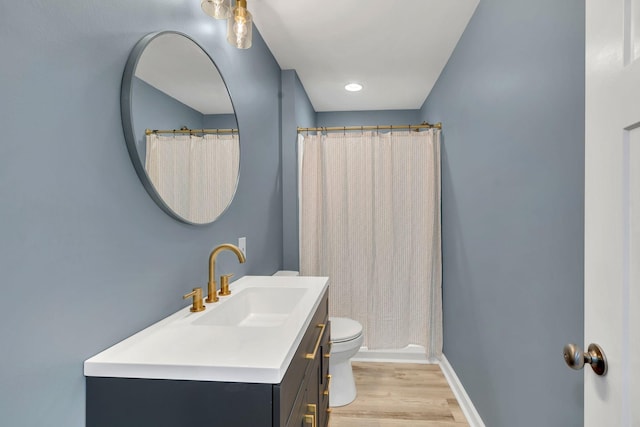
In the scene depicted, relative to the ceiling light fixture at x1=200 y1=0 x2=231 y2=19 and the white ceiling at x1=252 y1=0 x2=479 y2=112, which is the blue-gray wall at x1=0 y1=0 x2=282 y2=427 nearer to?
the ceiling light fixture at x1=200 y1=0 x2=231 y2=19

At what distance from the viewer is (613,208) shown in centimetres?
64

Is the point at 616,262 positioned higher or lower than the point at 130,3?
lower

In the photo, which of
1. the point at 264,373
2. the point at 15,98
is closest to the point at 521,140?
the point at 264,373

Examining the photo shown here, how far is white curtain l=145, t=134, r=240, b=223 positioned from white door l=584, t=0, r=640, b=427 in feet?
3.76

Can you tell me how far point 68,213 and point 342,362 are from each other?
6.03 ft

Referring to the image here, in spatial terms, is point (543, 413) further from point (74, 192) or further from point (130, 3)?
point (130, 3)

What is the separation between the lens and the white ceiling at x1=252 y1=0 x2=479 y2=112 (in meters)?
1.91

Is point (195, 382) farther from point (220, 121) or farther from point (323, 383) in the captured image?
point (220, 121)

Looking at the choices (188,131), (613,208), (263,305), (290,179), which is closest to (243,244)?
(263,305)

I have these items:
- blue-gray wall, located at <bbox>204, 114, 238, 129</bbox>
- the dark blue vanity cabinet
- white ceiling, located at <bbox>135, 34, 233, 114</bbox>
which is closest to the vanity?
the dark blue vanity cabinet

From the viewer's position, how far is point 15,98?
0.64 m

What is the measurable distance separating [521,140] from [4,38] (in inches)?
62.3

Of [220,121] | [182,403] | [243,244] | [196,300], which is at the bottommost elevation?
[182,403]

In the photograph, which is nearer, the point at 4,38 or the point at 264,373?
the point at 4,38
